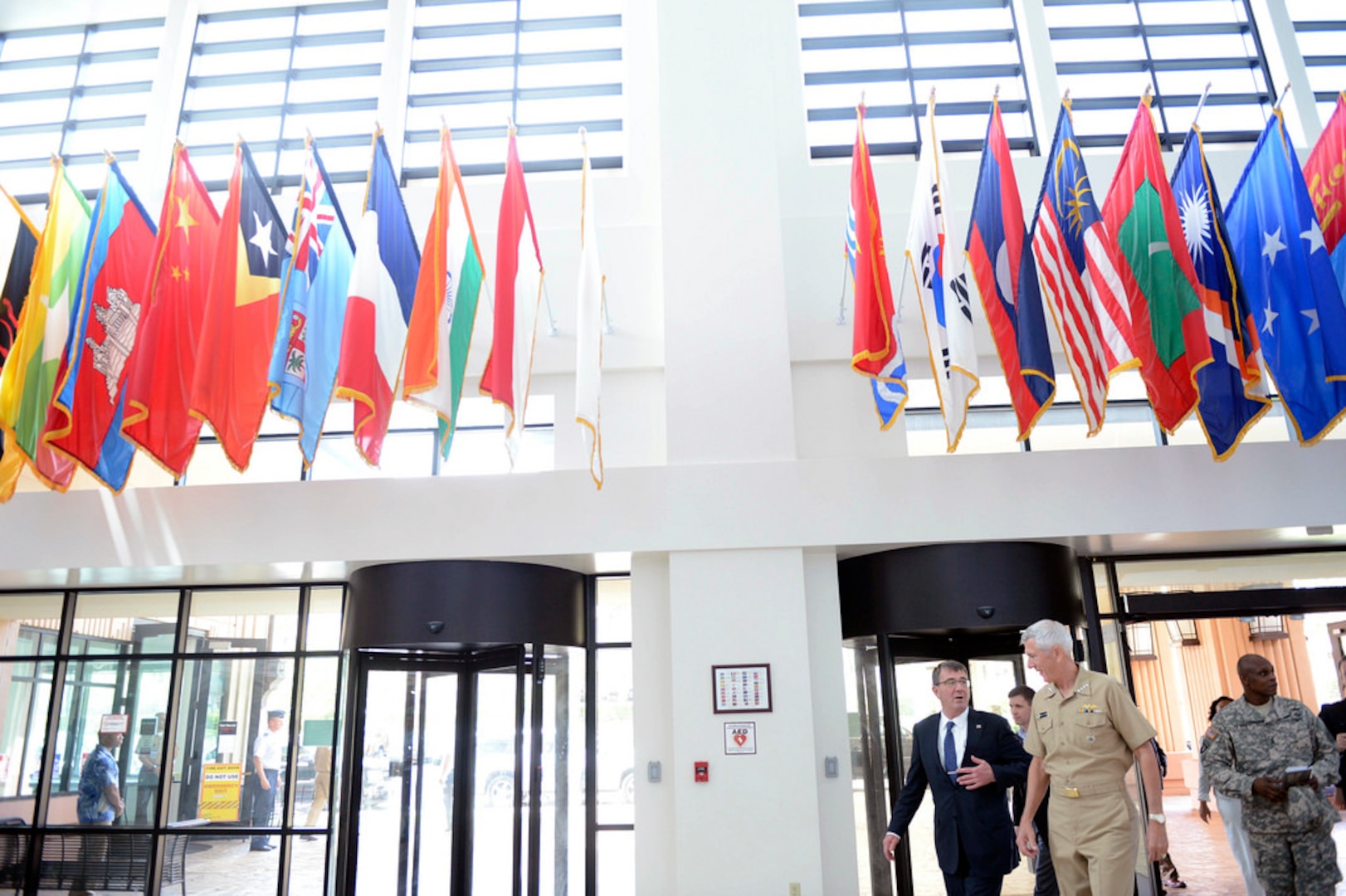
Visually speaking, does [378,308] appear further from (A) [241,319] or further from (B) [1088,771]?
(B) [1088,771]

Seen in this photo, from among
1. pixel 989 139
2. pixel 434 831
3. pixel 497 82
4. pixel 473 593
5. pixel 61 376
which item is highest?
pixel 497 82

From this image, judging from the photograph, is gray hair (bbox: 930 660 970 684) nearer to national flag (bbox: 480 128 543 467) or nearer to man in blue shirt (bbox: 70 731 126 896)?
national flag (bbox: 480 128 543 467)

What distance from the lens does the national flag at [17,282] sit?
26.6 ft

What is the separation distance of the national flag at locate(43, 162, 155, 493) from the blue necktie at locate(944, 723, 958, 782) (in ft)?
21.4

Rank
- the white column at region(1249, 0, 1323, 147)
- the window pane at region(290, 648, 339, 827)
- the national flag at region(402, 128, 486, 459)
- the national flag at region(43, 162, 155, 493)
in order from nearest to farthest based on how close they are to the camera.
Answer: the national flag at region(402, 128, 486, 459)
the national flag at region(43, 162, 155, 493)
the window pane at region(290, 648, 339, 827)
the white column at region(1249, 0, 1323, 147)

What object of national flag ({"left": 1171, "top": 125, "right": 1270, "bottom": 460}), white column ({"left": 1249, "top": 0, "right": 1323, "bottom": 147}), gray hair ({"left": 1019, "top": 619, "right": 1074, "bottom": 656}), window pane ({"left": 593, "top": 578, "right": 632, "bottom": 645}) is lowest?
gray hair ({"left": 1019, "top": 619, "right": 1074, "bottom": 656})

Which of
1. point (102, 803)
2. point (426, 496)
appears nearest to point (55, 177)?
point (426, 496)

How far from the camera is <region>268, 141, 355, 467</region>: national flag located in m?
7.10

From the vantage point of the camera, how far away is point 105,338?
767 cm

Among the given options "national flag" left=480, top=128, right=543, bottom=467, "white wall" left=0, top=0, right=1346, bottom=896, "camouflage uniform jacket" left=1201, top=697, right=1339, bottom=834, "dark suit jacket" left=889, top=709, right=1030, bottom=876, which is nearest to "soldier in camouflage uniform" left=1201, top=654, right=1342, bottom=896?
"camouflage uniform jacket" left=1201, top=697, right=1339, bottom=834

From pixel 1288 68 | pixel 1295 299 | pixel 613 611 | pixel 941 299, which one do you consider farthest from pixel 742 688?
pixel 1288 68

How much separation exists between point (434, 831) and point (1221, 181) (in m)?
9.71

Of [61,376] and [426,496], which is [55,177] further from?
[426,496]

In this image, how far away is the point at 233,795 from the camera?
857 centimetres
